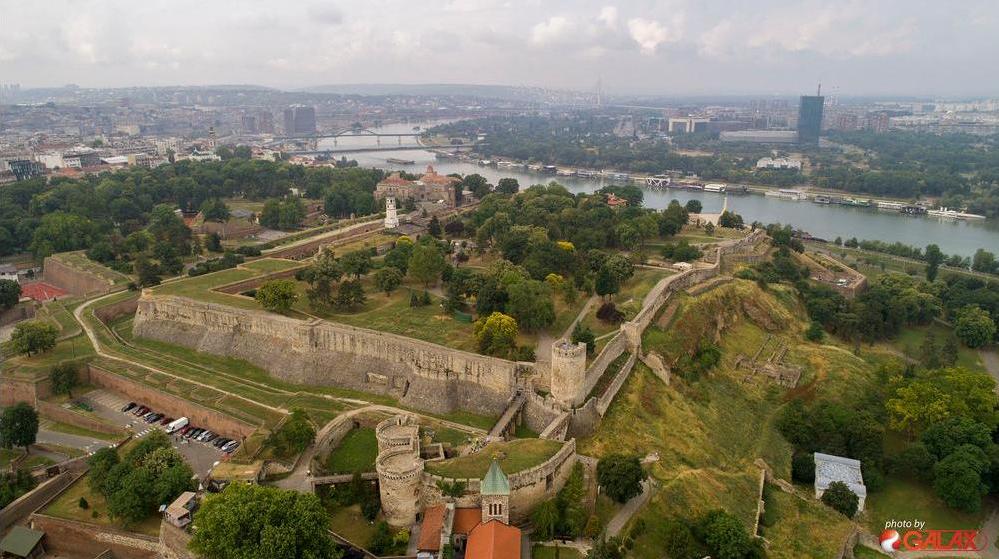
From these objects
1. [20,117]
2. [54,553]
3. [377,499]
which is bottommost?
[54,553]

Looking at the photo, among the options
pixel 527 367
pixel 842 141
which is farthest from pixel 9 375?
pixel 842 141

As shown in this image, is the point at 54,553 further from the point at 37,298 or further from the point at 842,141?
the point at 842,141

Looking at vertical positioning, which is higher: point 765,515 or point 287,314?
point 287,314

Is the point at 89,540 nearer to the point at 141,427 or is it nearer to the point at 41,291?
the point at 141,427

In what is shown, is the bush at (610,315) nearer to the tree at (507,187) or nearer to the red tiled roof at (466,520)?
the red tiled roof at (466,520)

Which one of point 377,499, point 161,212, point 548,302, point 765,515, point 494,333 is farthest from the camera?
point 161,212

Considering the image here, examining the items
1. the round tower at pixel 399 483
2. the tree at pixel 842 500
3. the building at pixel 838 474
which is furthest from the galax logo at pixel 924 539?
the round tower at pixel 399 483

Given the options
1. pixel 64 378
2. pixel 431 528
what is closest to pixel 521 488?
pixel 431 528
